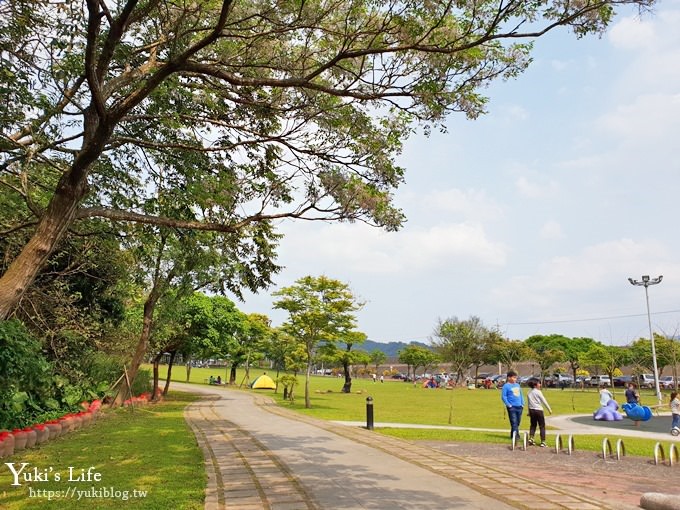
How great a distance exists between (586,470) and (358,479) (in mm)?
4004

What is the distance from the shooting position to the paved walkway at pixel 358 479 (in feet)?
19.5

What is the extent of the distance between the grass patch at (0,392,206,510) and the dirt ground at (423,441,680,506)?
494 cm

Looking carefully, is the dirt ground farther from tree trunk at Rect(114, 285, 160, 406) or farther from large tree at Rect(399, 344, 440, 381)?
large tree at Rect(399, 344, 440, 381)

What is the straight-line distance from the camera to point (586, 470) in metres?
8.41

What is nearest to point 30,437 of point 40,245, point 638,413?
point 40,245

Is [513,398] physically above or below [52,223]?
below

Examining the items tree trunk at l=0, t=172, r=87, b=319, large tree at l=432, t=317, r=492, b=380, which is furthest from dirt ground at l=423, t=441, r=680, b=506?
large tree at l=432, t=317, r=492, b=380

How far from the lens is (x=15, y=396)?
1001 cm

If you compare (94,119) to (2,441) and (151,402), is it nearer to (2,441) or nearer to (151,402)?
(2,441)

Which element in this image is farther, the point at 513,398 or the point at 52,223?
the point at 513,398

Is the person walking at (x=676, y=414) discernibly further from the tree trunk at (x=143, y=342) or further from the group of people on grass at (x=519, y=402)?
the tree trunk at (x=143, y=342)

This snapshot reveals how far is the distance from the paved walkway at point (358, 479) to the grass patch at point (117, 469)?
1.17ft

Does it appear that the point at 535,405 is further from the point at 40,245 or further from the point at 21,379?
the point at 21,379

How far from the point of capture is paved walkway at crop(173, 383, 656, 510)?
5930 mm
